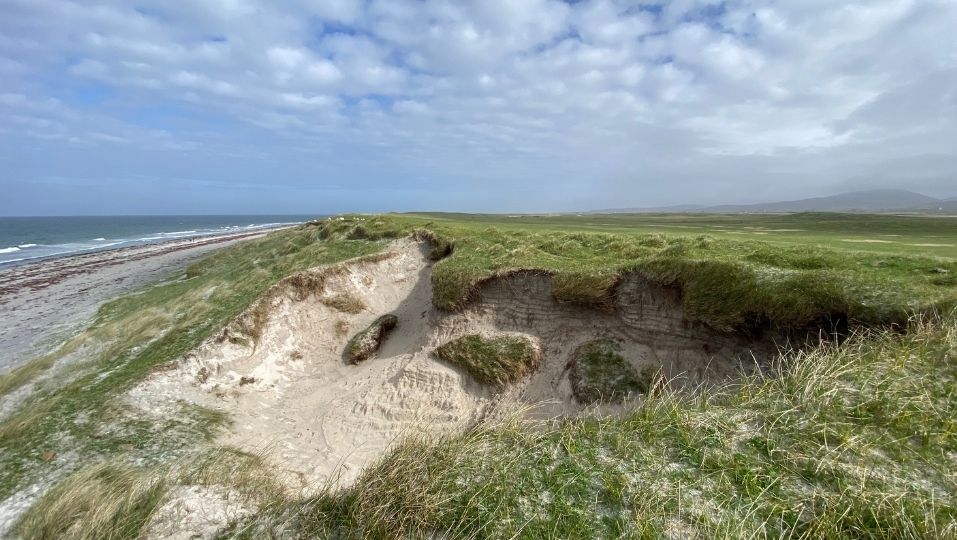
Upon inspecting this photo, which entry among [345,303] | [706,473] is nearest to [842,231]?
[345,303]

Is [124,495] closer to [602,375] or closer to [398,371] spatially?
[398,371]

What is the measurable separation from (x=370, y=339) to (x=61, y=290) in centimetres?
3729

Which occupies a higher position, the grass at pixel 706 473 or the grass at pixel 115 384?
the grass at pixel 706 473

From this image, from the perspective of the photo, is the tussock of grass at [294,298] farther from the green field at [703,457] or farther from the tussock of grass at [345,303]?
the green field at [703,457]

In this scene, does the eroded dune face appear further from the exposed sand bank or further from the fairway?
the fairway

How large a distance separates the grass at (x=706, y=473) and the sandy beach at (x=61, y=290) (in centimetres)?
2449

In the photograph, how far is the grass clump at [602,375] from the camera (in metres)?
11.5

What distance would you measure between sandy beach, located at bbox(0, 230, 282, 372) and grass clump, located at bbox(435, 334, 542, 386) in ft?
68.8

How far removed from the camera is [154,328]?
59.8 ft

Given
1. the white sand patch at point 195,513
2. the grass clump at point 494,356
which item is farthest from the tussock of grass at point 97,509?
the grass clump at point 494,356

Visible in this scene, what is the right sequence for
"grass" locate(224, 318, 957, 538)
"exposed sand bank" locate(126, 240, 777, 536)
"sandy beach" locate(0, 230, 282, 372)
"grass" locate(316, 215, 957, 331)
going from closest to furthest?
"grass" locate(224, 318, 957, 538) < "grass" locate(316, 215, 957, 331) < "exposed sand bank" locate(126, 240, 777, 536) < "sandy beach" locate(0, 230, 282, 372)

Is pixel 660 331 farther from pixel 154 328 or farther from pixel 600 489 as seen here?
pixel 154 328

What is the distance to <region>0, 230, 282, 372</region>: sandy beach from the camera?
2373 centimetres

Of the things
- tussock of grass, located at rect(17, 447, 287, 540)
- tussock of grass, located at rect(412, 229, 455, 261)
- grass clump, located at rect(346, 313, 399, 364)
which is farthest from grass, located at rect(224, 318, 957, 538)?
tussock of grass, located at rect(412, 229, 455, 261)
